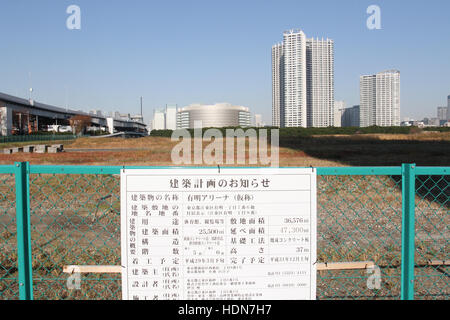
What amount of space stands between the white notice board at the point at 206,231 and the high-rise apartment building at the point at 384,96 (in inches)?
6467

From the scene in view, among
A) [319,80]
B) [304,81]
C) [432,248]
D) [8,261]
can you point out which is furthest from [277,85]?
[8,261]

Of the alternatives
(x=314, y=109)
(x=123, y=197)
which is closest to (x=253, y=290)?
(x=123, y=197)

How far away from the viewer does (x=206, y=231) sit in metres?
2.83

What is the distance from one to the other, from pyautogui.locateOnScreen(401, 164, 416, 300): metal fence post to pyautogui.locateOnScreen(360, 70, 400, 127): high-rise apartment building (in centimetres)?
16363

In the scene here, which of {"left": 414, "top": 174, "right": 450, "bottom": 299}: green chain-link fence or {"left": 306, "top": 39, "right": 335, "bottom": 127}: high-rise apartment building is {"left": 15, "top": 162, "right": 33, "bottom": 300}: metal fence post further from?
{"left": 306, "top": 39, "right": 335, "bottom": 127}: high-rise apartment building

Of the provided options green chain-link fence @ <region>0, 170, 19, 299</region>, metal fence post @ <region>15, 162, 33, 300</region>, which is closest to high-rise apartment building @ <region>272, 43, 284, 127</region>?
green chain-link fence @ <region>0, 170, 19, 299</region>

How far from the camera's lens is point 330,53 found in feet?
460

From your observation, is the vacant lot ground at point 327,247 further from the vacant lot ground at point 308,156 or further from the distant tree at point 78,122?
the distant tree at point 78,122

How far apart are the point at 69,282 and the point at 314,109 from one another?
14022cm

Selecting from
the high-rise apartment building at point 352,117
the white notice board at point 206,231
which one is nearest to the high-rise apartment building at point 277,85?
the high-rise apartment building at point 352,117

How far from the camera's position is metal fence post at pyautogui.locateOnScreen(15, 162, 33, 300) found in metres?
2.95

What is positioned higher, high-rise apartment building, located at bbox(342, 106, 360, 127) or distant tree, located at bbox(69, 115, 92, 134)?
high-rise apartment building, located at bbox(342, 106, 360, 127)

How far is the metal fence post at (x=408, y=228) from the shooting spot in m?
3.03
